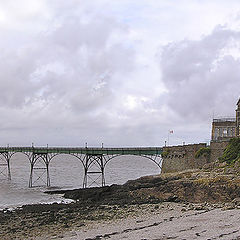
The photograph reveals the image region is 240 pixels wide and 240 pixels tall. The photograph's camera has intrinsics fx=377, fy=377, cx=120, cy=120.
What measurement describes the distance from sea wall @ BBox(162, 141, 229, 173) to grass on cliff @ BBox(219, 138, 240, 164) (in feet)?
6.15

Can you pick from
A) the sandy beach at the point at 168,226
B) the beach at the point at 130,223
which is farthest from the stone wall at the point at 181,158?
the sandy beach at the point at 168,226

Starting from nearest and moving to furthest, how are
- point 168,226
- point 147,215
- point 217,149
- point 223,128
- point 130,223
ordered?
point 168,226 → point 130,223 → point 147,215 → point 217,149 → point 223,128

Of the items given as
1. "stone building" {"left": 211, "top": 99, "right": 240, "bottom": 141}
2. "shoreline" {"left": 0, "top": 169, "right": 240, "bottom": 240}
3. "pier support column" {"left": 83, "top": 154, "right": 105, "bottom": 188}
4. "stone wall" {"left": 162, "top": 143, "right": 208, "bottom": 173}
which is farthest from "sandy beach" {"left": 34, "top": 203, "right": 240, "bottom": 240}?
"stone building" {"left": 211, "top": 99, "right": 240, "bottom": 141}

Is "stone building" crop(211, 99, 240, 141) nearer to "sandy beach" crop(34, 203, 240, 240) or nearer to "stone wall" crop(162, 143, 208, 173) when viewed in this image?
"stone wall" crop(162, 143, 208, 173)

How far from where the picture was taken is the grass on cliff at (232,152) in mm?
43797

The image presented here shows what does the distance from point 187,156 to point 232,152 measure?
866 cm

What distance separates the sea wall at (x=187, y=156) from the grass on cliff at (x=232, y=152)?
1.87 meters

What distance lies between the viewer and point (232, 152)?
45.2 metres

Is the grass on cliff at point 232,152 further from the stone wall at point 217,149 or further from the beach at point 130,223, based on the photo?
the beach at point 130,223

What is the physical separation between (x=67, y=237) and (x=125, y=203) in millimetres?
12466

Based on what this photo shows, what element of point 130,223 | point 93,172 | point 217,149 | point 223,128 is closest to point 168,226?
point 130,223

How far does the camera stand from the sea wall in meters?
49.6

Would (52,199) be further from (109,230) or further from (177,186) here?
(109,230)

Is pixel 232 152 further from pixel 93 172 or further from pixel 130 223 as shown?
pixel 130 223
